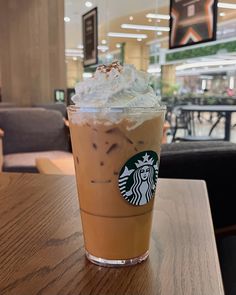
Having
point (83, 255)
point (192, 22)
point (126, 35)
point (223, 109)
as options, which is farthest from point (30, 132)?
point (126, 35)

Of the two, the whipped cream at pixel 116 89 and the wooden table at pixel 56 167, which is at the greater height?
the whipped cream at pixel 116 89

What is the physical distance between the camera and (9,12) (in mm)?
5656

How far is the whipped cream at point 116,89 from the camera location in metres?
0.52

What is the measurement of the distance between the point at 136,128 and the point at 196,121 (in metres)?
8.99

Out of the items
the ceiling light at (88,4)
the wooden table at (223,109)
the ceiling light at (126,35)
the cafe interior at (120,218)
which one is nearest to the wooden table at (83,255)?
the cafe interior at (120,218)

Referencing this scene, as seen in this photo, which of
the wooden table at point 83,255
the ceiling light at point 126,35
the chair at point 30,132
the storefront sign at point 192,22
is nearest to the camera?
the wooden table at point 83,255

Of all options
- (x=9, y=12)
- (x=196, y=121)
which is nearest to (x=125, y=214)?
(x=9, y=12)

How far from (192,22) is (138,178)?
3938mm

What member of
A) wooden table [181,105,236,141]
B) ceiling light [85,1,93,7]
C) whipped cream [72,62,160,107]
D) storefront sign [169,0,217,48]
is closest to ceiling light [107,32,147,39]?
ceiling light [85,1,93,7]

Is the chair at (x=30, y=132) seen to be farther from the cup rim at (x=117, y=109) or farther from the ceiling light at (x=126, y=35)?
the ceiling light at (x=126, y=35)

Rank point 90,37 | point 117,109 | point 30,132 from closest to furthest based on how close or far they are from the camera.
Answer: point 117,109 < point 30,132 < point 90,37

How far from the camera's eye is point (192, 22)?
4.10 m

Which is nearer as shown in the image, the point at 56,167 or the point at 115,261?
the point at 115,261

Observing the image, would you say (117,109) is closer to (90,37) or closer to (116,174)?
(116,174)
